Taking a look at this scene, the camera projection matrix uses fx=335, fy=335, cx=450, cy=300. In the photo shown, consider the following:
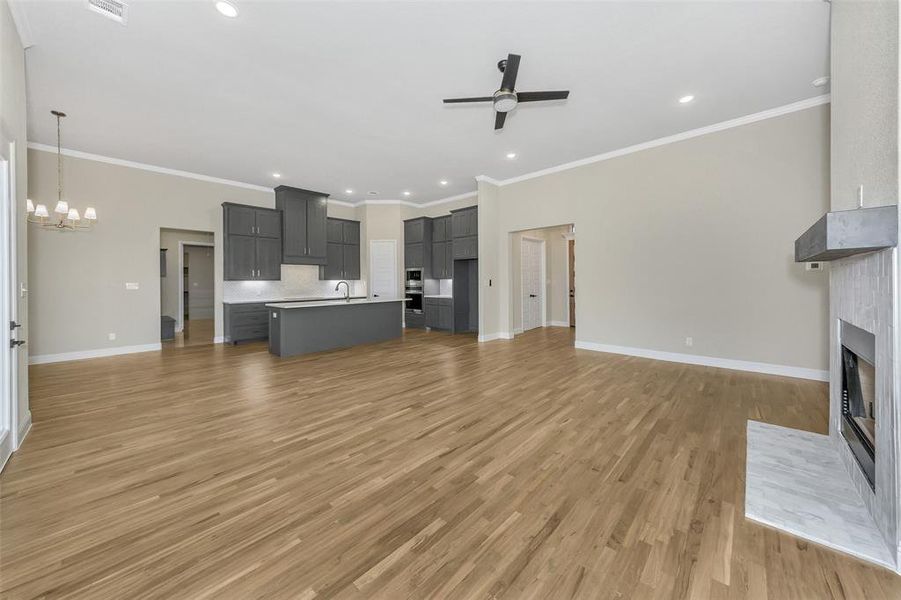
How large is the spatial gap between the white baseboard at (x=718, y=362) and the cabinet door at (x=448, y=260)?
3.57 m

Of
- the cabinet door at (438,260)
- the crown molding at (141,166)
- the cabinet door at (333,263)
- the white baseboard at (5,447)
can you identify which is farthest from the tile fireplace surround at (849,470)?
the crown molding at (141,166)

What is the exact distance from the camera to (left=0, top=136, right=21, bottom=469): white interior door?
7.41ft

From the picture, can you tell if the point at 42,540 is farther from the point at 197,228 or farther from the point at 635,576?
the point at 197,228

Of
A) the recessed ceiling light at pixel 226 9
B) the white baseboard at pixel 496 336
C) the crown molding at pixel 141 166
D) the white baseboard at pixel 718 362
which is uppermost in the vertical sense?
the crown molding at pixel 141 166

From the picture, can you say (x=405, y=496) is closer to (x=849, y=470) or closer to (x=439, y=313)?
(x=849, y=470)

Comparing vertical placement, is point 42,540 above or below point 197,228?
below

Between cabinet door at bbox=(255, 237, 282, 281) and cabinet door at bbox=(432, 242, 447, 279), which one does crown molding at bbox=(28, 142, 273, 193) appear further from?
cabinet door at bbox=(432, 242, 447, 279)

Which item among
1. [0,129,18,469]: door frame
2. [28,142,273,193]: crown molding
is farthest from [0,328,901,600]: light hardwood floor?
[28,142,273,193]: crown molding

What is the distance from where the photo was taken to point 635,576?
1357 mm

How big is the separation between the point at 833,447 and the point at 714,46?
134 inches

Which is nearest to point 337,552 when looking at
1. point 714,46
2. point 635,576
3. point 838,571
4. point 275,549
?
point 275,549

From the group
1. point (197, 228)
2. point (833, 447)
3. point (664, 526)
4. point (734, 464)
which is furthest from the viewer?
point (197, 228)

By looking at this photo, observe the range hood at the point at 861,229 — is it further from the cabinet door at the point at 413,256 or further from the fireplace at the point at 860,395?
the cabinet door at the point at 413,256

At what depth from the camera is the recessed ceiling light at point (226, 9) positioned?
2.51 meters
